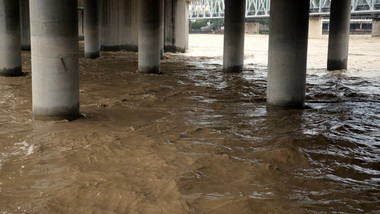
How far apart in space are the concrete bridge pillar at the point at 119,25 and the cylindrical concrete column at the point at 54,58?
24811 mm

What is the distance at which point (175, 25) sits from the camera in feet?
119

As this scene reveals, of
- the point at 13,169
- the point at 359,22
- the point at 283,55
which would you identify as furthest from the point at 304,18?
the point at 359,22

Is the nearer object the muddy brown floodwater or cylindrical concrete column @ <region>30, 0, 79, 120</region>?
the muddy brown floodwater

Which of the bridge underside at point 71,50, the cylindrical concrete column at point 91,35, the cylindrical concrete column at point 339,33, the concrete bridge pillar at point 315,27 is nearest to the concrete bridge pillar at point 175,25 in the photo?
the cylindrical concrete column at point 91,35

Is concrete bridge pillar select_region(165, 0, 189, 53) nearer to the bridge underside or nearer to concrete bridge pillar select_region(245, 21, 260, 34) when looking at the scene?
the bridge underside

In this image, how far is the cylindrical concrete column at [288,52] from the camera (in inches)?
491

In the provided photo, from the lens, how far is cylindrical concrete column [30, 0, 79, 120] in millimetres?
10203

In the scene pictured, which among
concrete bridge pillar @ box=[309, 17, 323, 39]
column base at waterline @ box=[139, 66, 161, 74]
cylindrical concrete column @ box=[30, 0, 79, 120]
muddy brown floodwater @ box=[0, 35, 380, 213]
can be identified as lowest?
muddy brown floodwater @ box=[0, 35, 380, 213]

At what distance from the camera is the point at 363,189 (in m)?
6.85

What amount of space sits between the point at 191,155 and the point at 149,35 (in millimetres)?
13466

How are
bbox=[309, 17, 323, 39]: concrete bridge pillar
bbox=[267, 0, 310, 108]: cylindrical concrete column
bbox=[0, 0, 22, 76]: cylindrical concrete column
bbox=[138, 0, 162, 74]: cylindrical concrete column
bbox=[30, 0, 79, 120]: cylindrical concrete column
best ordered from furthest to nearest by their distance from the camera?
bbox=[309, 17, 323, 39]: concrete bridge pillar, bbox=[138, 0, 162, 74]: cylindrical concrete column, bbox=[0, 0, 22, 76]: cylindrical concrete column, bbox=[267, 0, 310, 108]: cylindrical concrete column, bbox=[30, 0, 79, 120]: cylindrical concrete column

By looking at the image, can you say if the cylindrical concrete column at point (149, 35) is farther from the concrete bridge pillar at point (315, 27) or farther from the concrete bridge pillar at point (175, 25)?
the concrete bridge pillar at point (315, 27)

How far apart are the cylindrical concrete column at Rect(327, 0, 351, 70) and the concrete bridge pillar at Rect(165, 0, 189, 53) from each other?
588 inches

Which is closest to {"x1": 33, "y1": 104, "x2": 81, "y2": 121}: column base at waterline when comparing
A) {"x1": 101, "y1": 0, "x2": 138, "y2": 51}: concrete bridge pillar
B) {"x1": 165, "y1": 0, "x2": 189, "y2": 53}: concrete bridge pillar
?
{"x1": 101, "y1": 0, "x2": 138, "y2": 51}: concrete bridge pillar
